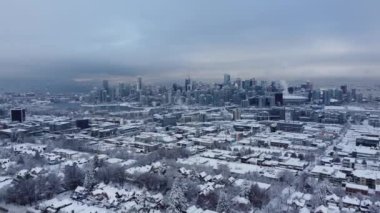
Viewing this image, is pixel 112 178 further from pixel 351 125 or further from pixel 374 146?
pixel 351 125

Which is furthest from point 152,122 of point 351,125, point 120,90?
point 120,90

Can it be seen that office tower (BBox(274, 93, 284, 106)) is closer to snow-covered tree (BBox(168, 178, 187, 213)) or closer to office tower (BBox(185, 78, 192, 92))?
office tower (BBox(185, 78, 192, 92))

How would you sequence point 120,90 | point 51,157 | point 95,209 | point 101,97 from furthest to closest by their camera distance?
point 120,90 < point 101,97 < point 51,157 < point 95,209

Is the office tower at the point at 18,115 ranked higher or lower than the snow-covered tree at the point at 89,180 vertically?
higher

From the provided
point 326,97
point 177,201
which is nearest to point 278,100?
point 326,97

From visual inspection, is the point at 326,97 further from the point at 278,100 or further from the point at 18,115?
the point at 18,115

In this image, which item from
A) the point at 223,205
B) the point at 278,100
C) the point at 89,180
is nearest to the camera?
the point at 223,205

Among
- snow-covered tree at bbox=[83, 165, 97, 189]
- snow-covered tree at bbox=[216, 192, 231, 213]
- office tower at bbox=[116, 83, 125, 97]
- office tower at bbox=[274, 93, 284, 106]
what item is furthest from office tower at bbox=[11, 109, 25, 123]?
office tower at bbox=[274, 93, 284, 106]

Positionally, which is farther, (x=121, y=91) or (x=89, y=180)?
(x=121, y=91)

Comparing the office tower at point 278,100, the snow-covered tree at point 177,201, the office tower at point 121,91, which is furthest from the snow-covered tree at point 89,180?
the office tower at point 121,91

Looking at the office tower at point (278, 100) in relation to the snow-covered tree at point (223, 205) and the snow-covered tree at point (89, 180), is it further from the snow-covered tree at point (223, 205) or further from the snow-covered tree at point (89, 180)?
the snow-covered tree at point (223, 205)

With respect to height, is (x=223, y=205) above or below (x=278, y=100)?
below
